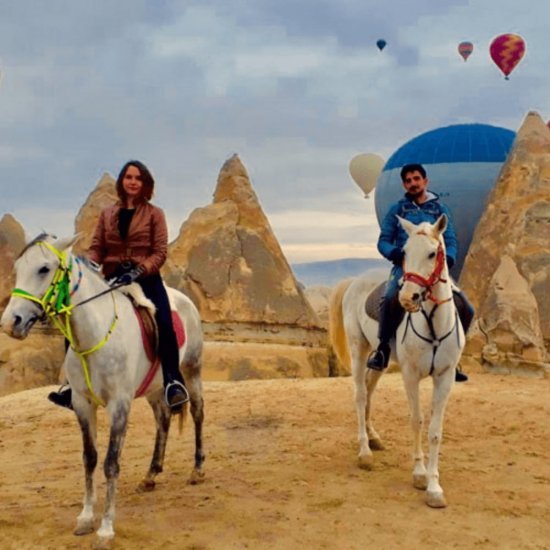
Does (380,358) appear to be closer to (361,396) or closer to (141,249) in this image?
(361,396)

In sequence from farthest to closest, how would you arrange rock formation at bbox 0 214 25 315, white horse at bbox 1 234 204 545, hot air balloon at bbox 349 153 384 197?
1. hot air balloon at bbox 349 153 384 197
2. rock formation at bbox 0 214 25 315
3. white horse at bbox 1 234 204 545

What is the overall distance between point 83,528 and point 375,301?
3.62 meters

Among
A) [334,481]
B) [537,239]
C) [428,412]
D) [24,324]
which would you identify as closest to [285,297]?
[537,239]

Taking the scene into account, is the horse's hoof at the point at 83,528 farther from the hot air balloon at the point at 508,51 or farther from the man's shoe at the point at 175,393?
the hot air balloon at the point at 508,51

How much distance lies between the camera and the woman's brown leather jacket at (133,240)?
6.10 metres

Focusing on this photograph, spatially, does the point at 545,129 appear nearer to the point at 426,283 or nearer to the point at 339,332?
the point at 339,332

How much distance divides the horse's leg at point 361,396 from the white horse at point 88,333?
108 inches

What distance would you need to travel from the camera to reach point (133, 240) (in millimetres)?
6109

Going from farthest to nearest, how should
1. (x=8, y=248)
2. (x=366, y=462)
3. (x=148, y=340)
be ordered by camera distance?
(x=8, y=248)
(x=366, y=462)
(x=148, y=340)

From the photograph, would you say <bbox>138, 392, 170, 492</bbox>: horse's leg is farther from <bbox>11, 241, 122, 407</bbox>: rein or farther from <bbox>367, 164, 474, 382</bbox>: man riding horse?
<bbox>367, 164, 474, 382</bbox>: man riding horse

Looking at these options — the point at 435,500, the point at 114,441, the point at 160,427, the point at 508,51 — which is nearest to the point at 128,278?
the point at 114,441

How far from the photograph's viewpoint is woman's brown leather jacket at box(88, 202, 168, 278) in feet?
20.0

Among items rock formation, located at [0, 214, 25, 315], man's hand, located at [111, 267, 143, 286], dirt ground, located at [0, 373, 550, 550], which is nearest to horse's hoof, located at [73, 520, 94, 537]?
dirt ground, located at [0, 373, 550, 550]

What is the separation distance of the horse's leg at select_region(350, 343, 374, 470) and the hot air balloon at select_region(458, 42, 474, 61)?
39.3 metres
